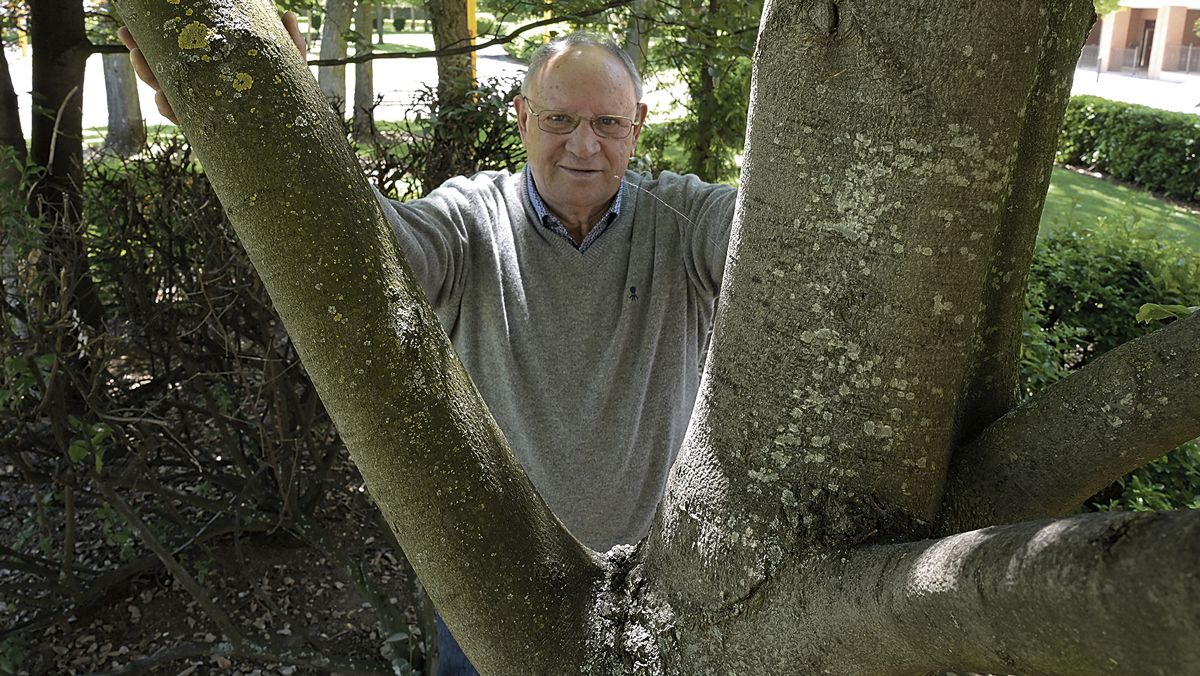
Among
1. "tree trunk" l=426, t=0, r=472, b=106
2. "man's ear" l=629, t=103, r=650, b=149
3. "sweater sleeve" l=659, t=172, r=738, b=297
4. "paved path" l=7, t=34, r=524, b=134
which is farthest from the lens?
"paved path" l=7, t=34, r=524, b=134

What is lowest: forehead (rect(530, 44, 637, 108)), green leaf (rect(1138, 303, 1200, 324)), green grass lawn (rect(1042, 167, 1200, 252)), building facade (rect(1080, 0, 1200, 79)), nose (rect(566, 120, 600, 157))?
green grass lawn (rect(1042, 167, 1200, 252))

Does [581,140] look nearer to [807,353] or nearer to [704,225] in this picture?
[704,225]

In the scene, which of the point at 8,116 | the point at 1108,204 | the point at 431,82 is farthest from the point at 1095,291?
the point at 431,82

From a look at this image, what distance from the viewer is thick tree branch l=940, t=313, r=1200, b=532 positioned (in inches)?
44.9

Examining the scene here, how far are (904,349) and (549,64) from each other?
1.48 meters

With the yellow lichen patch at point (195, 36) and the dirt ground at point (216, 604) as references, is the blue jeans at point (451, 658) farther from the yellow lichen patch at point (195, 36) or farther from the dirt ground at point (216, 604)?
the yellow lichen patch at point (195, 36)

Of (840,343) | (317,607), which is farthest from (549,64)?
(317,607)

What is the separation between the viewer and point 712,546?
1.28 metres

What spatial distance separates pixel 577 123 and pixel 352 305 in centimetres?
127

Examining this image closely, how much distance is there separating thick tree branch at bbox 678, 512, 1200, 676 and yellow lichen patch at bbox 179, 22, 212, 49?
966 millimetres

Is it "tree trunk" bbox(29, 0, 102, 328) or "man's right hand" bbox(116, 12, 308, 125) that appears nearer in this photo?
"man's right hand" bbox(116, 12, 308, 125)

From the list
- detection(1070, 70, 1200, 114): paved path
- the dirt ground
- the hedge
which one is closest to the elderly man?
the dirt ground

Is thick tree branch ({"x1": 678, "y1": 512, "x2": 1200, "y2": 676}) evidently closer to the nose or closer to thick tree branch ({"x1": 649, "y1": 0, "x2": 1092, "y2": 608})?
thick tree branch ({"x1": 649, "y1": 0, "x2": 1092, "y2": 608})

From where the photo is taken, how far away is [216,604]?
379 cm
